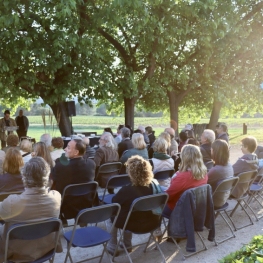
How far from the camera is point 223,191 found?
5.43 metres

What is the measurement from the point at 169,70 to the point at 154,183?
10449mm

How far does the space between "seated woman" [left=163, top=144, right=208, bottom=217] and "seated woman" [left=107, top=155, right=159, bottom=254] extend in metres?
0.57

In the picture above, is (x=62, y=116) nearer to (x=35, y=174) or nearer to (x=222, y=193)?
(x=222, y=193)

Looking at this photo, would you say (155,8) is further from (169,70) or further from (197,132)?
(197,132)

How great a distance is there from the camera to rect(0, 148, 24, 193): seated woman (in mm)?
4902

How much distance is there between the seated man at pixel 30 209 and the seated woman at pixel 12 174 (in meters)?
1.11

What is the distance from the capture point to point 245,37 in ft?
49.2

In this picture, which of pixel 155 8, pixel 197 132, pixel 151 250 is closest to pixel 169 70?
pixel 155 8

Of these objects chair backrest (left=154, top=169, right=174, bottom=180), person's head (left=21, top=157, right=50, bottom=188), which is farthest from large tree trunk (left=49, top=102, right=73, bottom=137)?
person's head (left=21, top=157, right=50, bottom=188)

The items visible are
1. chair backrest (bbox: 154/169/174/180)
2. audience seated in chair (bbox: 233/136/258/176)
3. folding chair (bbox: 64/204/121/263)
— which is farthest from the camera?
audience seated in chair (bbox: 233/136/258/176)

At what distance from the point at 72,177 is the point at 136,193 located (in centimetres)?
137

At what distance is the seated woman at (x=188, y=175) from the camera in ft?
16.7

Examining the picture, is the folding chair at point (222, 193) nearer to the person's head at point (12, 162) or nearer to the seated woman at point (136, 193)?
the seated woman at point (136, 193)

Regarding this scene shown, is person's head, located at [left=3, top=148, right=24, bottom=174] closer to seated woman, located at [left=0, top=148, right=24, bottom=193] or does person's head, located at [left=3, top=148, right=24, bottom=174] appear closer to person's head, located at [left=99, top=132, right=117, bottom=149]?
seated woman, located at [left=0, top=148, right=24, bottom=193]
